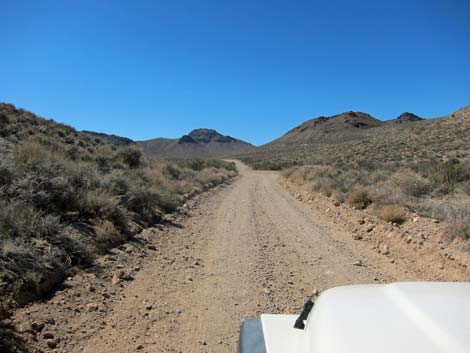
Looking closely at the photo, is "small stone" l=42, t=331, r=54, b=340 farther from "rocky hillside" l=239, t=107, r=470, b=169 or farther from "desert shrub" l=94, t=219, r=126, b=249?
"rocky hillside" l=239, t=107, r=470, b=169

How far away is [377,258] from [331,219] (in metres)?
3.83

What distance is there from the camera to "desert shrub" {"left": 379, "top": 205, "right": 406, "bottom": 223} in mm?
8852

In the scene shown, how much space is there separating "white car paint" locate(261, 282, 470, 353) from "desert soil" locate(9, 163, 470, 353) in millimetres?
2472

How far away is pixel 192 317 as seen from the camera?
15.3ft

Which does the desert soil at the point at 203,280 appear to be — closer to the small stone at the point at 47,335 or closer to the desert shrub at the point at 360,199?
the small stone at the point at 47,335

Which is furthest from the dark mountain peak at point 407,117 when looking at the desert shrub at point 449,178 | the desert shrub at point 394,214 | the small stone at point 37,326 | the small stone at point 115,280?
the small stone at point 37,326

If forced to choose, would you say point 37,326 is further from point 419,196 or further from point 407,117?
point 407,117

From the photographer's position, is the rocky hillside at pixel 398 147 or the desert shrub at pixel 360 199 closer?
the desert shrub at pixel 360 199

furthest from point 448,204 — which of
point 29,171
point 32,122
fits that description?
point 32,122

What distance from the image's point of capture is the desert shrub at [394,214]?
885 centimetres

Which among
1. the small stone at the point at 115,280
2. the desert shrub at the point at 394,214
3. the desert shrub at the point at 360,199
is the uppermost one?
the desert shrub at the point at 360,199

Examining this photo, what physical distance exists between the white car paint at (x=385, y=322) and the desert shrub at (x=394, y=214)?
24.6 feet

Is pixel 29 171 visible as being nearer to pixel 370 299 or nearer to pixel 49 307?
pixel 49 307

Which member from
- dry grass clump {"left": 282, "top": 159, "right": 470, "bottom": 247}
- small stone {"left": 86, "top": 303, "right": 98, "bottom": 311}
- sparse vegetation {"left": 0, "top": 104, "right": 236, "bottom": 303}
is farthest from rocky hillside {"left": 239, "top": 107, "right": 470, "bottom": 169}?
small stone {"left": 86, "top": 303, "right": 98, "bottom": 311}
